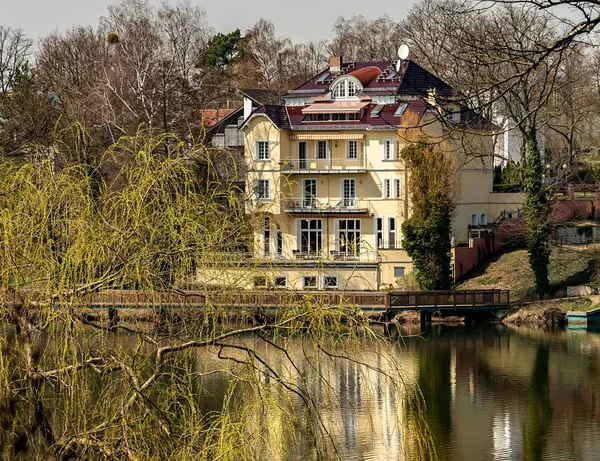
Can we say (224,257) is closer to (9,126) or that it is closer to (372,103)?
(9,126)

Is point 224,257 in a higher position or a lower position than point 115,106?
lower

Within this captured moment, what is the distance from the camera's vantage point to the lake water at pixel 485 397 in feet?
72.4

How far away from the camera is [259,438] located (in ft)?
31.9

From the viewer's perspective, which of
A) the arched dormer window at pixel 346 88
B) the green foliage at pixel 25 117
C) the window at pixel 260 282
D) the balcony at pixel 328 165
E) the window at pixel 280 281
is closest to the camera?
the window at pixel 260 282

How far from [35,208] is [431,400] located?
1783 centimetres

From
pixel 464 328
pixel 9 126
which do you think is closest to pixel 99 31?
pixel 9 126

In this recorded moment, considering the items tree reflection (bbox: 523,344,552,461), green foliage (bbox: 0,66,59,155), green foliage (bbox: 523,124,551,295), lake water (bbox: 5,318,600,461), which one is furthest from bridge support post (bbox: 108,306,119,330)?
green foliage (bbox: 523,124,551,295)

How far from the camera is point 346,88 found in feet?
156

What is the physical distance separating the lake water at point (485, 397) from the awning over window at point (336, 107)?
468 inches

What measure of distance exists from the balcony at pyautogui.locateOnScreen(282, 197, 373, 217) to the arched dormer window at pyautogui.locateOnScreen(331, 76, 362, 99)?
14.9ft

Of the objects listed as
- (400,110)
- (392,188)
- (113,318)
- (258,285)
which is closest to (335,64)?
(400,110)

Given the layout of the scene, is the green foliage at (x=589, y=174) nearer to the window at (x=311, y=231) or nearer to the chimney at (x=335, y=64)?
the chimney at (x=335, y=64)

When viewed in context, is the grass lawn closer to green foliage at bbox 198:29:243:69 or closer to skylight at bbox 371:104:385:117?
skylight at bbox 371:104:385:117

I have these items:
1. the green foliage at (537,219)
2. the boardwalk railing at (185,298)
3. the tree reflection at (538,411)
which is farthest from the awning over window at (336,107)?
the boardwalk railing at (185,298)
